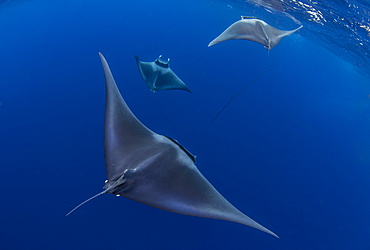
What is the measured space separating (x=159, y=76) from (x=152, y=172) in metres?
4.42

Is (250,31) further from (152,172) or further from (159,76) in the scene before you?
(152,172)

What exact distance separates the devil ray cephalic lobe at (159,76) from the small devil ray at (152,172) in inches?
141

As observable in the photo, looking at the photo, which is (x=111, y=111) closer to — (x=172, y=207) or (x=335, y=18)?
(x=172, y=207)

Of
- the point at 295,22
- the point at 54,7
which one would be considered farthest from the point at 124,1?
the point at 295,22

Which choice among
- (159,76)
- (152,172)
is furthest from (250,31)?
(152,172)

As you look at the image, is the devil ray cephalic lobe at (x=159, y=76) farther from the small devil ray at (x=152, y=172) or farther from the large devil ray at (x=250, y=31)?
the small devil ray at (x=152, y=172)

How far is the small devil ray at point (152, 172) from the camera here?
2723mm

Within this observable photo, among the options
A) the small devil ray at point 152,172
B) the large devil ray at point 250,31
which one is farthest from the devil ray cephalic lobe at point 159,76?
the small devil ray at point 152,172

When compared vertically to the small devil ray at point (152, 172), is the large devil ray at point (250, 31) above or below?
above

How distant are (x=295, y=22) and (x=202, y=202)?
16335mm

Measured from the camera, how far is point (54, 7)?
2381cm

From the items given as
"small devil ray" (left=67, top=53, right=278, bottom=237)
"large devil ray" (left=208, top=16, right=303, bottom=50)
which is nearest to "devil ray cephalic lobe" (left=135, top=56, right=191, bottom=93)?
"large devil ray" (left=208, top=16, right=303, bottom=50)

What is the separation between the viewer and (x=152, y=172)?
2986 mm

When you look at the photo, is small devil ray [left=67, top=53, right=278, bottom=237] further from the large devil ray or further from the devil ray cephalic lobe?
the large devil ray
